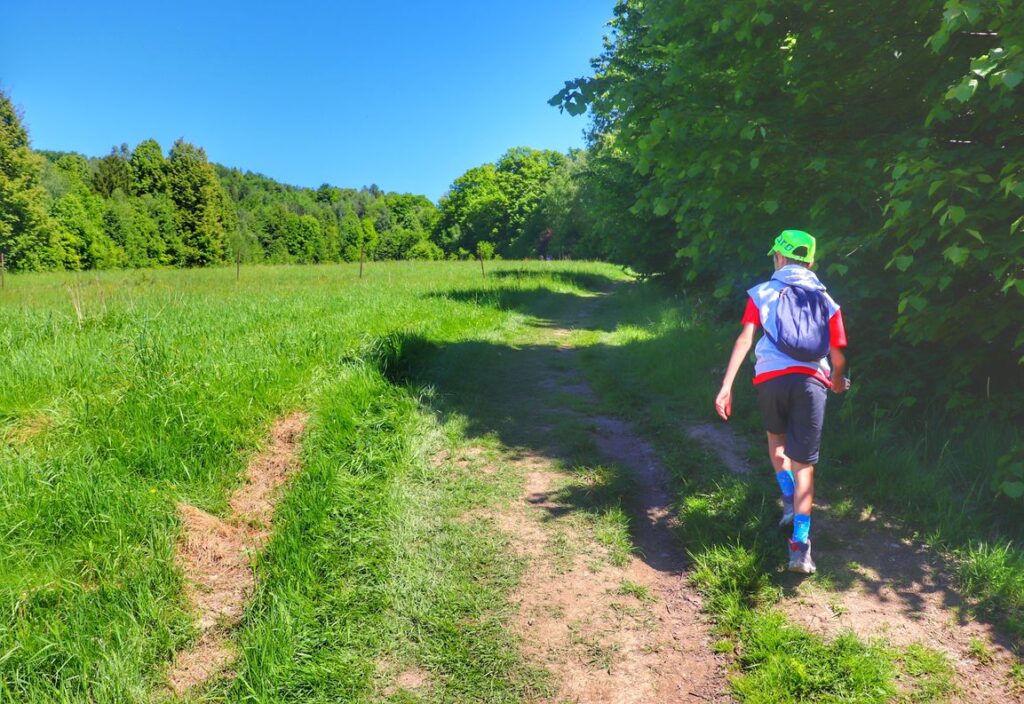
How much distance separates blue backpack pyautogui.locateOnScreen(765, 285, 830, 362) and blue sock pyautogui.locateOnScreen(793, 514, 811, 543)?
0.94 m

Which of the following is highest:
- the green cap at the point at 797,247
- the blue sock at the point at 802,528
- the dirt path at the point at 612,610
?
the green cap at the point at 797,247

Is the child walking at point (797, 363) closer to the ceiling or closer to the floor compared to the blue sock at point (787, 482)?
closer to the ceiling

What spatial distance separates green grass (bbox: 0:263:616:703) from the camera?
285 cm

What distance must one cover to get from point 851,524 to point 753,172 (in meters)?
3.20

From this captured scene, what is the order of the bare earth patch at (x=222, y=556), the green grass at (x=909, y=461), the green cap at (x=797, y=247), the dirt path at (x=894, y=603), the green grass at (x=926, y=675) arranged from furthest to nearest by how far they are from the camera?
the green cap at (x=797, y=247) → the green grass at (x=909, y=461) → the bare earth patch at (x=222, y=556) → the dirt path at (x=894, y=603) → the green grass at (x=926, y=675)

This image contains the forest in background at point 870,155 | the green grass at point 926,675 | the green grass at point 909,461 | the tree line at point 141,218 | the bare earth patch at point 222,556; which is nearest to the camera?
the green grass at point 926,675

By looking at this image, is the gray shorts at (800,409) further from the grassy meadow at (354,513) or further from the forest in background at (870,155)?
the forest in background at (870,155)

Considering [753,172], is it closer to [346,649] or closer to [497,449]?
[497,449]

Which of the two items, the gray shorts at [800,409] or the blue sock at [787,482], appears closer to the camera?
the gray shorts at [800,409]

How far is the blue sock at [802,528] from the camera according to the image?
10.9 ft

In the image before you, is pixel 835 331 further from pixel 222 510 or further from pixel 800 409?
pixel 222 510

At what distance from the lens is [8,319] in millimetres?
7496

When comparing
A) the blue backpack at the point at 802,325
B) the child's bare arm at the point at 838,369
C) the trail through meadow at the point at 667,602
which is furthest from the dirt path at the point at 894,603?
the blue backpack at the point at 802,325

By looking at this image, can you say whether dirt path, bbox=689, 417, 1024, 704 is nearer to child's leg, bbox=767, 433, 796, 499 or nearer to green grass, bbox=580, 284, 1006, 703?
green grass, bbox=580, 284, 1006, 703
